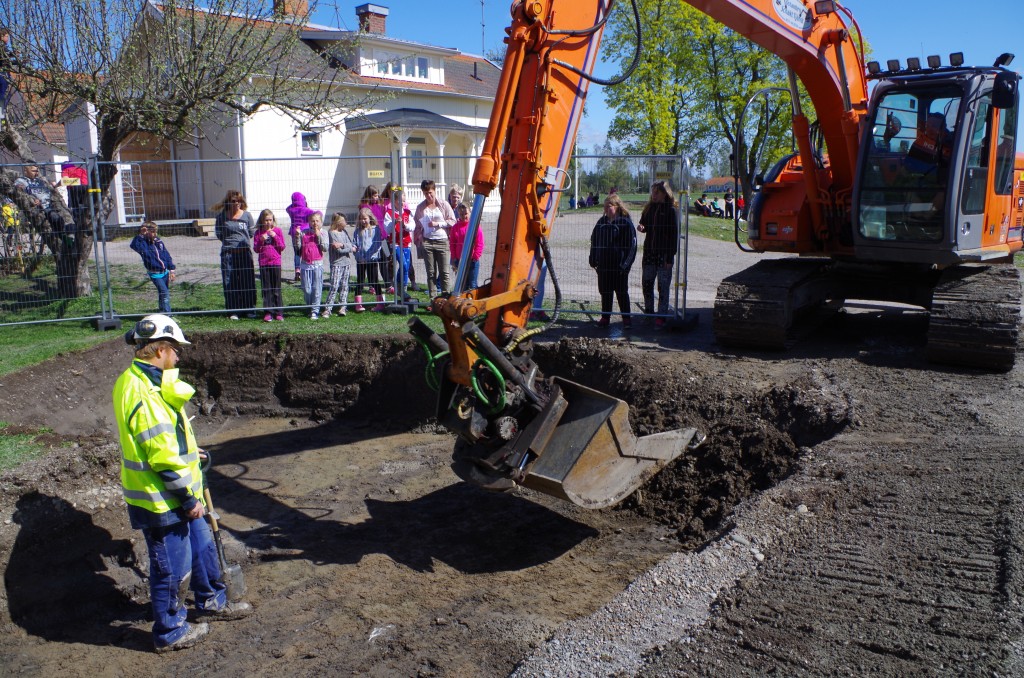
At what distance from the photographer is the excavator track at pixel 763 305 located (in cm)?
838

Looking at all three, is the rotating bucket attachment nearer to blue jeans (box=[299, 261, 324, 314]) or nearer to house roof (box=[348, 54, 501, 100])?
blue jeans (box=[299, 261, 324, 314])

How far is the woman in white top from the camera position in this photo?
11680mm

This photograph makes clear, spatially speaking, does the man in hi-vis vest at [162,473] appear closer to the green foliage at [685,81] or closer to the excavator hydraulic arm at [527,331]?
the excavator hydraulic arm at [527,331]

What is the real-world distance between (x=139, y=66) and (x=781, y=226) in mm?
8527

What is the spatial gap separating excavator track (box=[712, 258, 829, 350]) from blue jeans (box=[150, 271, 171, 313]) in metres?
7.02

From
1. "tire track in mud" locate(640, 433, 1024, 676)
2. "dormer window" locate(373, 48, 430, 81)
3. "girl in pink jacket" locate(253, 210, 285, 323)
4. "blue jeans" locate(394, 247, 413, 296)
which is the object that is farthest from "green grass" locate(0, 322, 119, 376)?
"dormer window" locate(373, 48, 430, 81)

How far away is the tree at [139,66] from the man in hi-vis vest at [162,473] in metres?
7.26

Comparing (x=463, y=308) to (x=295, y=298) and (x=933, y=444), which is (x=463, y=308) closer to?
(x=933, y=444)

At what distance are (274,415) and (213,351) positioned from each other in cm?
109

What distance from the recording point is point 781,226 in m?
9.06

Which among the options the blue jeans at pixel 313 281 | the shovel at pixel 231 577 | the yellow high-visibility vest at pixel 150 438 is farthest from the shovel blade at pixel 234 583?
the blue jeans at pixel 313 281

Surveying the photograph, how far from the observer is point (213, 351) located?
9414 mm

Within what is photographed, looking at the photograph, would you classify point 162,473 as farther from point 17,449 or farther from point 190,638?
point 17,449

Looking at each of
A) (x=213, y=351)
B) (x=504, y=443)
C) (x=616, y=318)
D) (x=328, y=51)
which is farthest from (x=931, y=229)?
(x=328, y=51)
